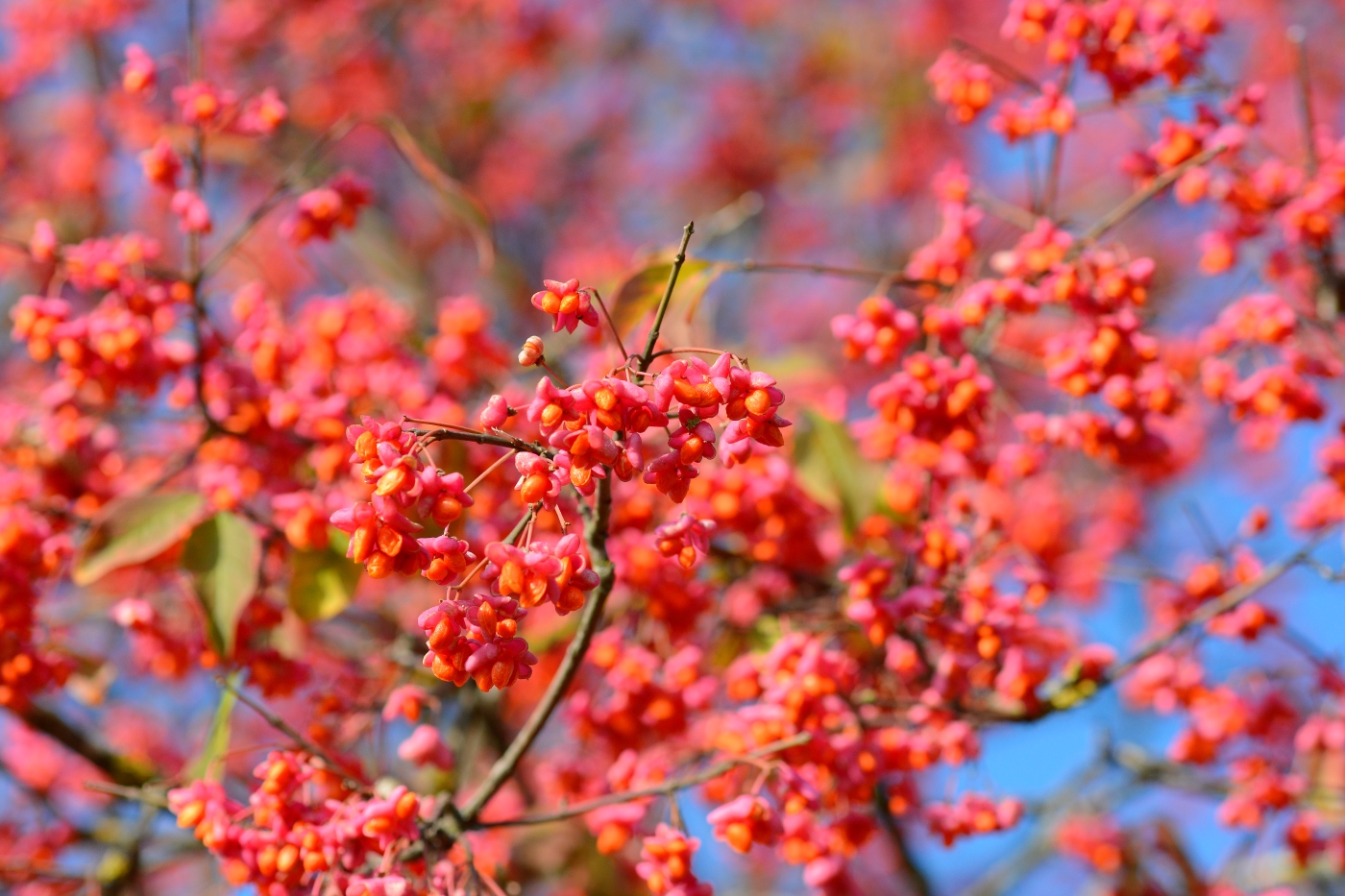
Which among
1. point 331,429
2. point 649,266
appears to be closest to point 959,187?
point 649,266

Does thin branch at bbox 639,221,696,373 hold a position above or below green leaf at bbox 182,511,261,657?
below

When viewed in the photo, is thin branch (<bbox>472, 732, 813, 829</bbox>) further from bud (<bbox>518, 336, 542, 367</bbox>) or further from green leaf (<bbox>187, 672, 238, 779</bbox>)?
bud (<bbox>518, 336, 542, 367</bbox>)

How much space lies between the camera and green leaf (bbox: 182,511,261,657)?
226 cm

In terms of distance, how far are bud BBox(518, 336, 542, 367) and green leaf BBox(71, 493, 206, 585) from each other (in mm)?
1309

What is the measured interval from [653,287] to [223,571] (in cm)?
106

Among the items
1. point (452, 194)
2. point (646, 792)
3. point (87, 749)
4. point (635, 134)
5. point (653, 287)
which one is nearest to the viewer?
point (646, 792)

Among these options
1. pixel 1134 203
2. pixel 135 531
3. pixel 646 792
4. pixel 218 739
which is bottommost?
pixel 646 792

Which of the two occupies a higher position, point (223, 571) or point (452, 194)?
point (452, 194)

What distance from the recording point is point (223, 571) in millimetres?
2291

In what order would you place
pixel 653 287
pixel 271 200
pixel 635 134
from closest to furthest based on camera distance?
pixel 653 287 < pixel 271 200 < pixel 635 134

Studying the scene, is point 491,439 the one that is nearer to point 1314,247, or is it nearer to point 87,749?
point 87,749

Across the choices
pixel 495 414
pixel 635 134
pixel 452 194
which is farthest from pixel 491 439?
pixel 635 134

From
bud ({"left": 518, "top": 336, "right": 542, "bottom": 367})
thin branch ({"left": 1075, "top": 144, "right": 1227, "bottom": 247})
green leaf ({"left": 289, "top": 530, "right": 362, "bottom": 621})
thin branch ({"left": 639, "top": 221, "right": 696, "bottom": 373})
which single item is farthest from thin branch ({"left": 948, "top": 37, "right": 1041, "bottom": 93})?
green leaf ({"left": 289, "top": 530, "right": 362, "bottom": 621})

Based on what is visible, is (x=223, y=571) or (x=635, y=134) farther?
(x=635, y=134)
